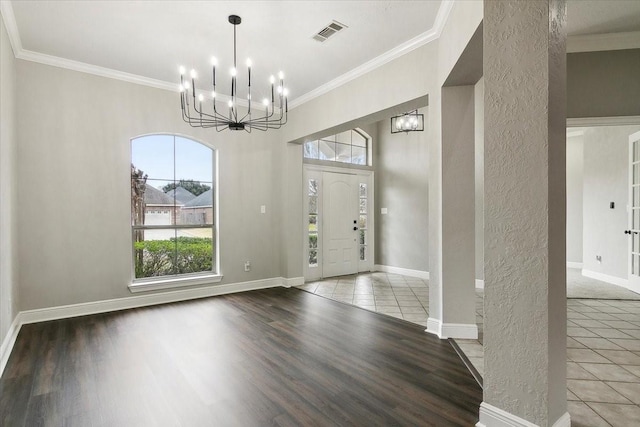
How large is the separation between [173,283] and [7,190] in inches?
86.0

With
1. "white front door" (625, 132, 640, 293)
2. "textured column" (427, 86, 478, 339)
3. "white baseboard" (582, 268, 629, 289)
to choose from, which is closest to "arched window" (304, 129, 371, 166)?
"textured column" (427, 86, 478, 339)

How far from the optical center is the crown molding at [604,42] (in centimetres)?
376

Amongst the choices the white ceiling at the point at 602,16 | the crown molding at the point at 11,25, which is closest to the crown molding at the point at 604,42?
the white ceiling at the point at 602,16

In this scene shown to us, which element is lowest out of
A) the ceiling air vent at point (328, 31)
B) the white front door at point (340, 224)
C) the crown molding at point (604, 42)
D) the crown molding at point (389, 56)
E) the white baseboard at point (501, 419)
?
the white baseboard at point (501, 419)

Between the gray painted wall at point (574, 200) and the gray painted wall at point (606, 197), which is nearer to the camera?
the gray painted wall at point (606, 197)

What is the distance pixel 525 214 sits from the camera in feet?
5.68

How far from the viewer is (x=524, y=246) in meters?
1.73

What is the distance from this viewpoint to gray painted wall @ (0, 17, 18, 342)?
9.42 ft

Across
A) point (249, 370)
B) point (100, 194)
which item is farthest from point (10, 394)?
point (100, 194)

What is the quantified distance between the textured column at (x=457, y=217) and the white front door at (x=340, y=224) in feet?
10.7

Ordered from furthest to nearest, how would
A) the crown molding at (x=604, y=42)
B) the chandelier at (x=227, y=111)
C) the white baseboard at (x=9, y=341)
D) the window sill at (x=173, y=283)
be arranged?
the window sill at (x=173, y=283)
the crown molding at (x=604, y=42)
the chandelier at (x=227, y=111)
the white baseboard at (x=9, y=341)

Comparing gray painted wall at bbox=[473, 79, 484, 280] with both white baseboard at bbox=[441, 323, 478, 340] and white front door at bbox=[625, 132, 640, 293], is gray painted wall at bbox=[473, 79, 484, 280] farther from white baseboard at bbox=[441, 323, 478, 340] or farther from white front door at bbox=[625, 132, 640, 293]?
white front door at bbox=[625, 132, 640, 293]

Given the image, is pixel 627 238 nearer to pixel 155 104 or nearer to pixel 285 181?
pixel 285 181

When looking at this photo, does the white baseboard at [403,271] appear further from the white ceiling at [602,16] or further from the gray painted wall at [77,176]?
the gray painted wall at [77,176]
